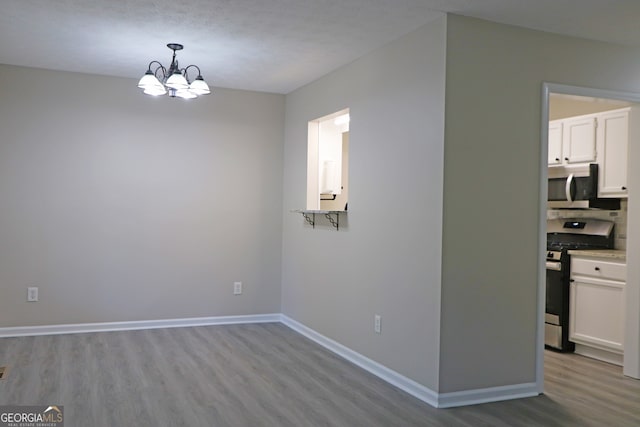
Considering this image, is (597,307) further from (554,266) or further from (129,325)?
(129,325)

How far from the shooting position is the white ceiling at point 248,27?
336 centimetres

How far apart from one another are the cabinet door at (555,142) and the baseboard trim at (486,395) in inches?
91.3

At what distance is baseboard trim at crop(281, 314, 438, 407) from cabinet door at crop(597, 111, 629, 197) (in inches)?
98.4

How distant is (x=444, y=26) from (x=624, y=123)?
2.12 meters

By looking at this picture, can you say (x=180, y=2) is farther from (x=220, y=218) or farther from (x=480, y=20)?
(x=220, y=218)

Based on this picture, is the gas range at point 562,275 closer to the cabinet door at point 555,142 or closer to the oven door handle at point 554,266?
the oven door handle at point 554,266

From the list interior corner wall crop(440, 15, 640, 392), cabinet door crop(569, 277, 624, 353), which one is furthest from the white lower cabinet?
interior corner wall crop(440, 15, 640, 392)

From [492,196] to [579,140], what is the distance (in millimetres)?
1863

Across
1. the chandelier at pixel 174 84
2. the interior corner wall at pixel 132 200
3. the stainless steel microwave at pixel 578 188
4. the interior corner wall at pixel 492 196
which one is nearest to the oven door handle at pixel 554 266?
the stainless steel microwave at pixel 578 188

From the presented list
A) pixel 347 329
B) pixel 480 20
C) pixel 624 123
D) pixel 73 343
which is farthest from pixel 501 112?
pixel 73 343

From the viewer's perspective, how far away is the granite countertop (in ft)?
14.7

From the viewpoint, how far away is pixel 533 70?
373 centimetres

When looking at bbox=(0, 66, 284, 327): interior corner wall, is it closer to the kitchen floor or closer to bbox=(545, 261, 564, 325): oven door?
bbox=(545, 261, 564, 325): oven door

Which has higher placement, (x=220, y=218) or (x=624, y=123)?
(x=624, y=123)
